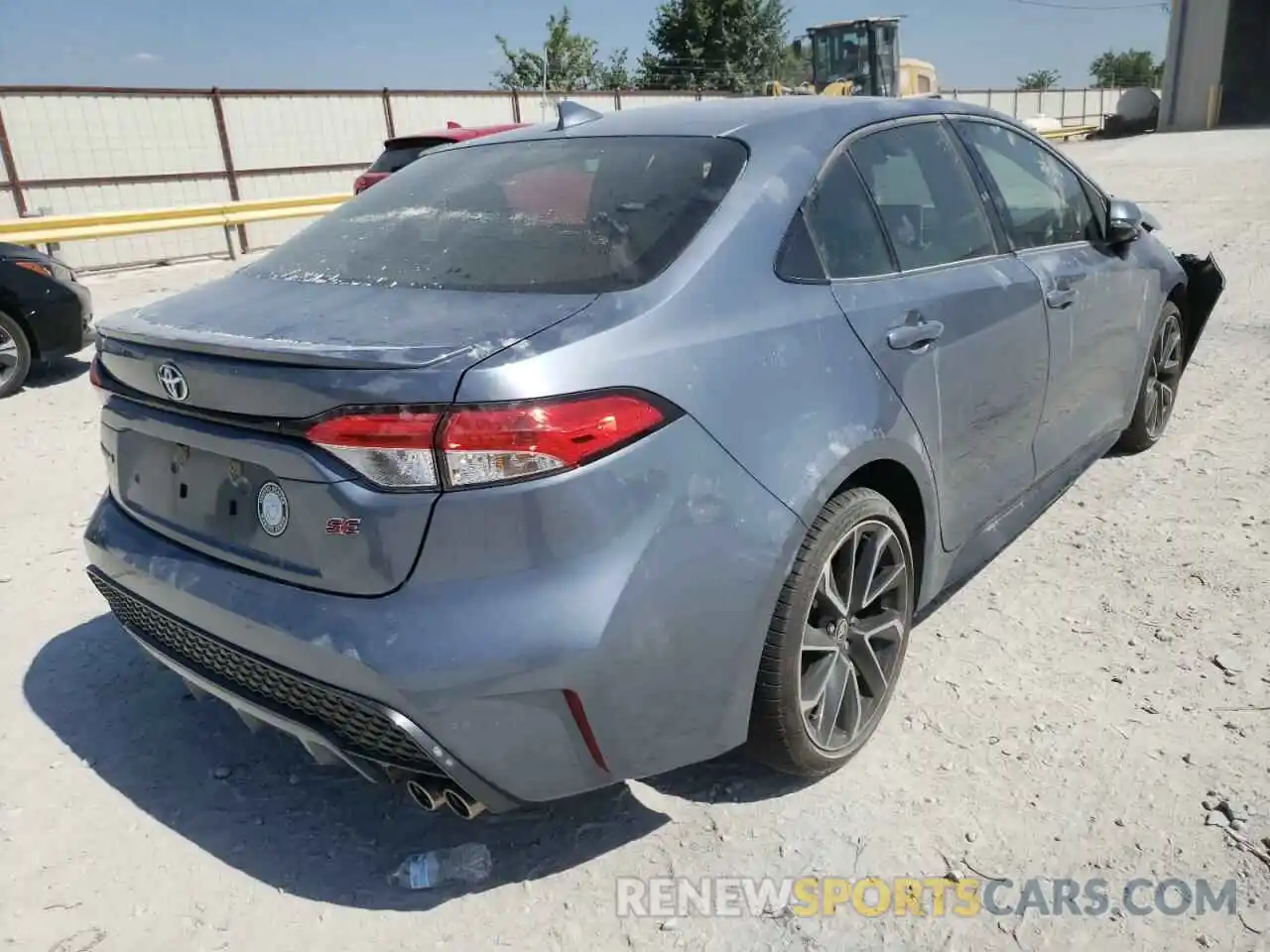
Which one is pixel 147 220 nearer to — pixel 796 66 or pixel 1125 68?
pixel 796 66

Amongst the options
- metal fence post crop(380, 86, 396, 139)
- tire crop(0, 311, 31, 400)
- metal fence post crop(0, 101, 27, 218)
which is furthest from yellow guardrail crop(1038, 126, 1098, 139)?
tire crop(0, 311, 31, 400)

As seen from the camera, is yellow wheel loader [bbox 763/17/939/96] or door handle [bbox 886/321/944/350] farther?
yellow wheel loader [bbox 763/17/939/96]

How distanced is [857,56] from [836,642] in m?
24.9

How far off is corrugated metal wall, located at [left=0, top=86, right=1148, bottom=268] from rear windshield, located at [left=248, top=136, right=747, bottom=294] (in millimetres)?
14218

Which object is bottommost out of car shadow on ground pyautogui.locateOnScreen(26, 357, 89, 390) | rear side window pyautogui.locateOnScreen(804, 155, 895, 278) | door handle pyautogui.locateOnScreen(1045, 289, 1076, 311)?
car shadow on ground pyautogui.locateOnScreen(26, 357, 89, 390)

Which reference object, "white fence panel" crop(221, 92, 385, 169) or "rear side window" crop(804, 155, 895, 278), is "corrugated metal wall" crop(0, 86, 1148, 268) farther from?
"rear side window" crop(804, 155, 895, 278)

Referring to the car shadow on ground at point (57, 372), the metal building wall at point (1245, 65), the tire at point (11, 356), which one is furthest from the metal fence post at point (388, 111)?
the metal building wall at point (1245, 65)

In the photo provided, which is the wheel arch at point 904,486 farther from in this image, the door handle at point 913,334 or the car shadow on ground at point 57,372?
the car shadow on ground at point 57,372

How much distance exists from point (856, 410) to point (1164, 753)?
1.24 m

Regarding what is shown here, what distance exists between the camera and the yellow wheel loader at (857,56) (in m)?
24.0

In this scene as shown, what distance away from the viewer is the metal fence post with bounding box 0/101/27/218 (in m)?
14.6

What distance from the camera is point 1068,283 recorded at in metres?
3.42

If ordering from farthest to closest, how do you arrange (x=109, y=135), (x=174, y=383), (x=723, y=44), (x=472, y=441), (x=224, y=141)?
1. (x=723, y=44)
2. (x=224, y=141)
3. (x=109, y=135)
4. (x=174, y=383)
5. (x=472, y=441)

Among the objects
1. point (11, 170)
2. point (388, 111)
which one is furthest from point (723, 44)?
point (11, 170)
